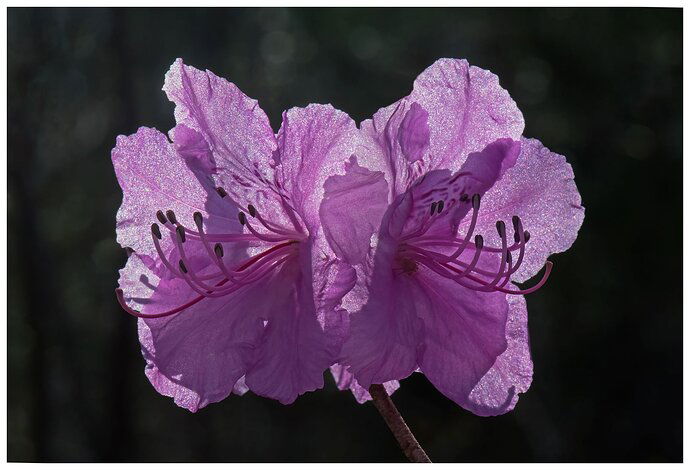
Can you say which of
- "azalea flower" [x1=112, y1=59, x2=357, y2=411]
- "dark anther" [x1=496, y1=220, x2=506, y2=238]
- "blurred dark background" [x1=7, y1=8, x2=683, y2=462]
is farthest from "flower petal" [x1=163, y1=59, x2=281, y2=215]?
"blurred dark background" [x1=7, y1=8, x2=683, y2=462]

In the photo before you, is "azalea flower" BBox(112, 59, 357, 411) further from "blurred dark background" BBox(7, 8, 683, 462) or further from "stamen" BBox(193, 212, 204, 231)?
"blurred dark background" BBox(7, 8, 683, 462)

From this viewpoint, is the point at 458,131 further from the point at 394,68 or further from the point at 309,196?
the point at 394,68

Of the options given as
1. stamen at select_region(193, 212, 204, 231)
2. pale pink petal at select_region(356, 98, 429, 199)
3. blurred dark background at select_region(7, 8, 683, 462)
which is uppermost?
pale pink petal at select_region(356, 98, 429, 199)

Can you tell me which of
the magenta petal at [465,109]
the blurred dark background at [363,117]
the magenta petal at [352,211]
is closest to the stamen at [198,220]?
the magenta petal at [352,211]

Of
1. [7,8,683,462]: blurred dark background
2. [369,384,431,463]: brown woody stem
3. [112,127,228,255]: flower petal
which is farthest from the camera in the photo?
[7,8,683,462]: blurred dark background

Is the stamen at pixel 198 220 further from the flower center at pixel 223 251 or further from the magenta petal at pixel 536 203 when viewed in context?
the magenta petal at pixel 536 203

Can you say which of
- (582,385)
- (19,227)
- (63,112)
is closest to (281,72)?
(63,112)
